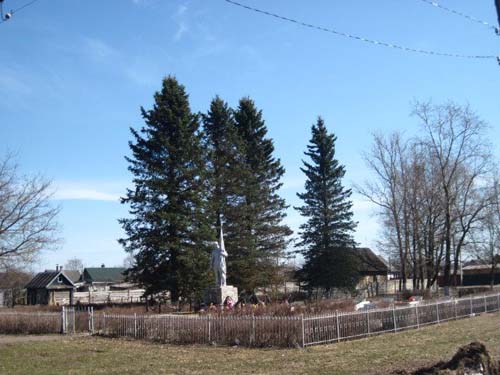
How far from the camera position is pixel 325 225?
49688 millimetres

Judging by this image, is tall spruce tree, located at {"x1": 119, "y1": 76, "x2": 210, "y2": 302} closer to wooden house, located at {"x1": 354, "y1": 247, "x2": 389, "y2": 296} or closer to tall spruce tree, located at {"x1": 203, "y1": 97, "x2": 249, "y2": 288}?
tall spruce tree, located at {"x1": 203, "y1": 97, "x2": 249, "y2": 288}

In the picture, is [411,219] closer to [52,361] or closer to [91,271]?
[52,361]

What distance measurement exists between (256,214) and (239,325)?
95.0 ft

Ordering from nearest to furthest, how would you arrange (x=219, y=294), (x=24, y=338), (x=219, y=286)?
(x=24, y=338) → (x=219, y=294) → (x=219, y=286)

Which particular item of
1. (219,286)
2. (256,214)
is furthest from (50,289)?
(219,286)

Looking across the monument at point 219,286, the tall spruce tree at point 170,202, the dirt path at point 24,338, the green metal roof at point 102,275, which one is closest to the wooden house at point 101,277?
the green metal roof at point 102,275

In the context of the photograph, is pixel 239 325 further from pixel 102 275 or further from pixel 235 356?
pixel 102 275

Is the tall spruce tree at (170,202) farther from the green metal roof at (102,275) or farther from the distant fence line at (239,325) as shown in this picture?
Result: the green metal roof at (102,275)

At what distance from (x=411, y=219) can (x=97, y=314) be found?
3370 cm

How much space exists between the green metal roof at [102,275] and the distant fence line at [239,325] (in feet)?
251

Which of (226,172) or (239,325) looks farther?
(226,172)

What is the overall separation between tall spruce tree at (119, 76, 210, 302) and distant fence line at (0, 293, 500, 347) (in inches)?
470

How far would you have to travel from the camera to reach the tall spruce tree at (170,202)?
34781 millimetres

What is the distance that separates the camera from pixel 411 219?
161 feet
